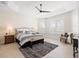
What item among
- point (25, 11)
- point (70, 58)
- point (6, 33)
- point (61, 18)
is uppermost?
point (25, 11)

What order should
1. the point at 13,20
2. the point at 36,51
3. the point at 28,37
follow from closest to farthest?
the point at 36,51
the point at 28,37
the point at 13,20

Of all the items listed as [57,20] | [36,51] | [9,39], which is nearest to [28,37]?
[36,51]

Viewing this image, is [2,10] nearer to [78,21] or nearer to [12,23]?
[12,23]

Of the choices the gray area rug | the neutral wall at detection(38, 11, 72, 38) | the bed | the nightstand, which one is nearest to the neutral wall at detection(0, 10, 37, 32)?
the bed

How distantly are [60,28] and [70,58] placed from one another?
10.0ft

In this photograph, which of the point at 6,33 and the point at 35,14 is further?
the point at 6,33

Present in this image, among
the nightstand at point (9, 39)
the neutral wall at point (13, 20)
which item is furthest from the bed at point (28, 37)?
the nightstand at point (9, 39)

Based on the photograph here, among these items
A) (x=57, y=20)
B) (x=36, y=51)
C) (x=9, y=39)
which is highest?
(x=57, y=20)

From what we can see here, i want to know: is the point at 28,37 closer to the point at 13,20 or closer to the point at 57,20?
the point at 13,20

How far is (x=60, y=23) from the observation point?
5590 mm

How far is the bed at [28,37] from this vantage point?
4.35m

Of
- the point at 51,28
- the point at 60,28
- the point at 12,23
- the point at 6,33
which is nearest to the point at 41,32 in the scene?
the point at 51,28

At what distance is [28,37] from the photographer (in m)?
4.46

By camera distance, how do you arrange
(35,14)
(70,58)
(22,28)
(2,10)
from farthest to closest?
(22,28) → (2,10) → (35,14) → (70,58)
